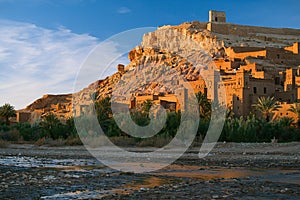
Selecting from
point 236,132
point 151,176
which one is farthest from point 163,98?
point 151,176

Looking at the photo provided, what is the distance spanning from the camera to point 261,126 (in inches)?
1293

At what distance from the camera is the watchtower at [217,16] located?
3622 inches

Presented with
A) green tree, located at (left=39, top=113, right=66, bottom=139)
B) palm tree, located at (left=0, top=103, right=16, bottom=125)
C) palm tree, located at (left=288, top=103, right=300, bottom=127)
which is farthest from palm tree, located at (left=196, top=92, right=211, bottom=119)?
palm tree, located at (left=0, top=103, right=16, bottom=125)

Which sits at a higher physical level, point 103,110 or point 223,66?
point 223,66

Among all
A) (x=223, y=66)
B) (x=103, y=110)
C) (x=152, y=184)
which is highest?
(x=223, y=66)

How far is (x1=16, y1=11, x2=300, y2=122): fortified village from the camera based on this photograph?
4628 centimetres

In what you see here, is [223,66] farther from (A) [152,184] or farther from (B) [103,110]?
(A) [152,184]

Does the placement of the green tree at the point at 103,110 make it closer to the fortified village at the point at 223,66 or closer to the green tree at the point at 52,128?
the green tree at the point at 52,128

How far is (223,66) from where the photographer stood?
61.6 metres

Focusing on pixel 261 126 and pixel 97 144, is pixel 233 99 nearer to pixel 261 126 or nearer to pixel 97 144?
pixel 261 126

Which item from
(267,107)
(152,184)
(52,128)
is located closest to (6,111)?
(52,128)

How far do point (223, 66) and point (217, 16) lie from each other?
111ft

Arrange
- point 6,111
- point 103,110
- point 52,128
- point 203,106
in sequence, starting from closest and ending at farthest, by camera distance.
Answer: point 52,128, point 103,110, point 203,106, point 6,111

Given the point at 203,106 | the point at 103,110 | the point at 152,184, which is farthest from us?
the point at 203,106
